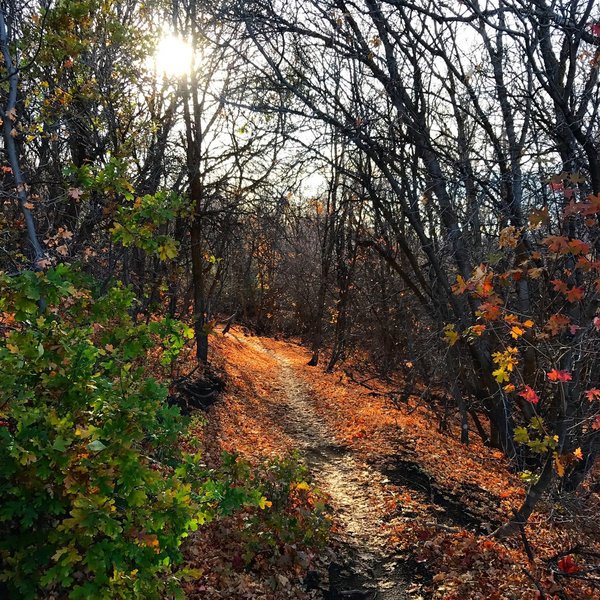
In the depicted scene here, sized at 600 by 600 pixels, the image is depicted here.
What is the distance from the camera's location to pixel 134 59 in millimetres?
8461

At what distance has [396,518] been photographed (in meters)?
7.04

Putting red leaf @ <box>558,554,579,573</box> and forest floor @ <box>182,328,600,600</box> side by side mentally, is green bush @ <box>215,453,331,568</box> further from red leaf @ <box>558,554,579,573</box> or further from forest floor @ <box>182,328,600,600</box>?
red leaf @ <box>558,554,579,573</box>

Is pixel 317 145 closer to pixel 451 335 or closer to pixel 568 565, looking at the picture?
pixel 451 335

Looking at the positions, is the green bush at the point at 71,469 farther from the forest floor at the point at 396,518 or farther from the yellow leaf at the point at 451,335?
the yellow leaf at the point at 451,335

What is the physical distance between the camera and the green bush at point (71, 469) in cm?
256

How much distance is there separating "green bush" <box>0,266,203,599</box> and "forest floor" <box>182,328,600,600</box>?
285 cm

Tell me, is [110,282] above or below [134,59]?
below

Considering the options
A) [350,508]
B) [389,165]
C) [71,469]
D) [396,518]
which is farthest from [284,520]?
[389,165]

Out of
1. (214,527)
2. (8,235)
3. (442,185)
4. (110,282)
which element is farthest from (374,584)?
(8,235)

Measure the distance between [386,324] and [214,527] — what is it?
36.2 feet

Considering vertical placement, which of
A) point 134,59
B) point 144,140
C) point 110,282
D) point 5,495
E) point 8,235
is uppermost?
point 134,59

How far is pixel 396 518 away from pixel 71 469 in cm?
560

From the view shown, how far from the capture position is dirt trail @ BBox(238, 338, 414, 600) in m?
5.71

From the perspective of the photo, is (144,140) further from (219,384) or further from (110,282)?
(219,384)
